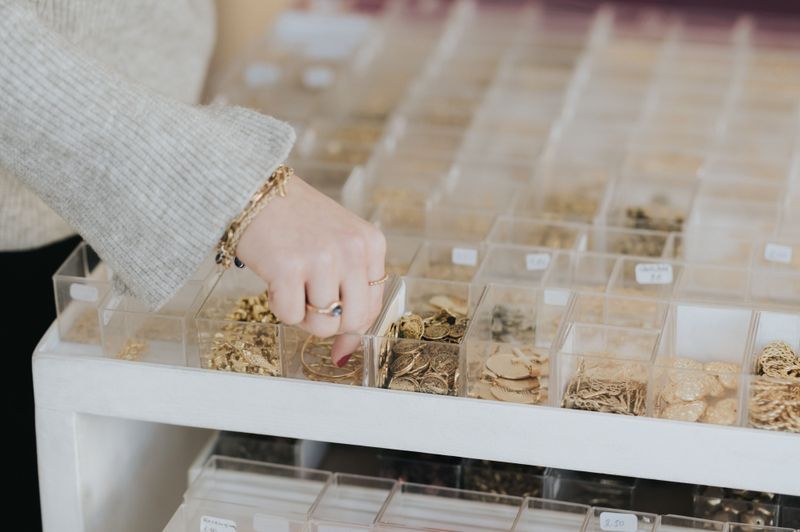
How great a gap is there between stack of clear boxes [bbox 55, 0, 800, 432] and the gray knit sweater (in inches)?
5.8

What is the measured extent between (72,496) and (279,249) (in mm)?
426

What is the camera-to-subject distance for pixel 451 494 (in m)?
1.26

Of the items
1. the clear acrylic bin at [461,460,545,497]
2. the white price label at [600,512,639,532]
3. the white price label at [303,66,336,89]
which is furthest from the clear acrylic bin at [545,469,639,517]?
the white price label at [303,66,336,89]

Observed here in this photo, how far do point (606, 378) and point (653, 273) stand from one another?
0.21m

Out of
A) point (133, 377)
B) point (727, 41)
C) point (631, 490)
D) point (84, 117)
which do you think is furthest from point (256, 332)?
point (727, 41)

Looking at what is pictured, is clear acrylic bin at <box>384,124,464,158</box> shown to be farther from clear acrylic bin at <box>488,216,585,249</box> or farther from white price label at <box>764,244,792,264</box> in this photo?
white price label at <box>764,244,792,264</box>

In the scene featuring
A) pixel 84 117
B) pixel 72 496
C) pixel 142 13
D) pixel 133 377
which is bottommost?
pixel 72 496

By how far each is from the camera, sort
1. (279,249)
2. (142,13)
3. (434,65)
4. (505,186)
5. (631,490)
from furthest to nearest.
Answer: (434,65), (505,186), (142,13), (631,490), (279,249)

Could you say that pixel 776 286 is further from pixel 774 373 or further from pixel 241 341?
pixel 241 341

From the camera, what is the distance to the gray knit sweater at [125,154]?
40.9 inches

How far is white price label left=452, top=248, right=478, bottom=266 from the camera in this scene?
53.2 inches

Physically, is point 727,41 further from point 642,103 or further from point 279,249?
point 279,249

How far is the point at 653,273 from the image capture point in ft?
4.24

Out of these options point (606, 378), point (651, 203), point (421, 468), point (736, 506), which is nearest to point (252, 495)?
point (421, 468)
